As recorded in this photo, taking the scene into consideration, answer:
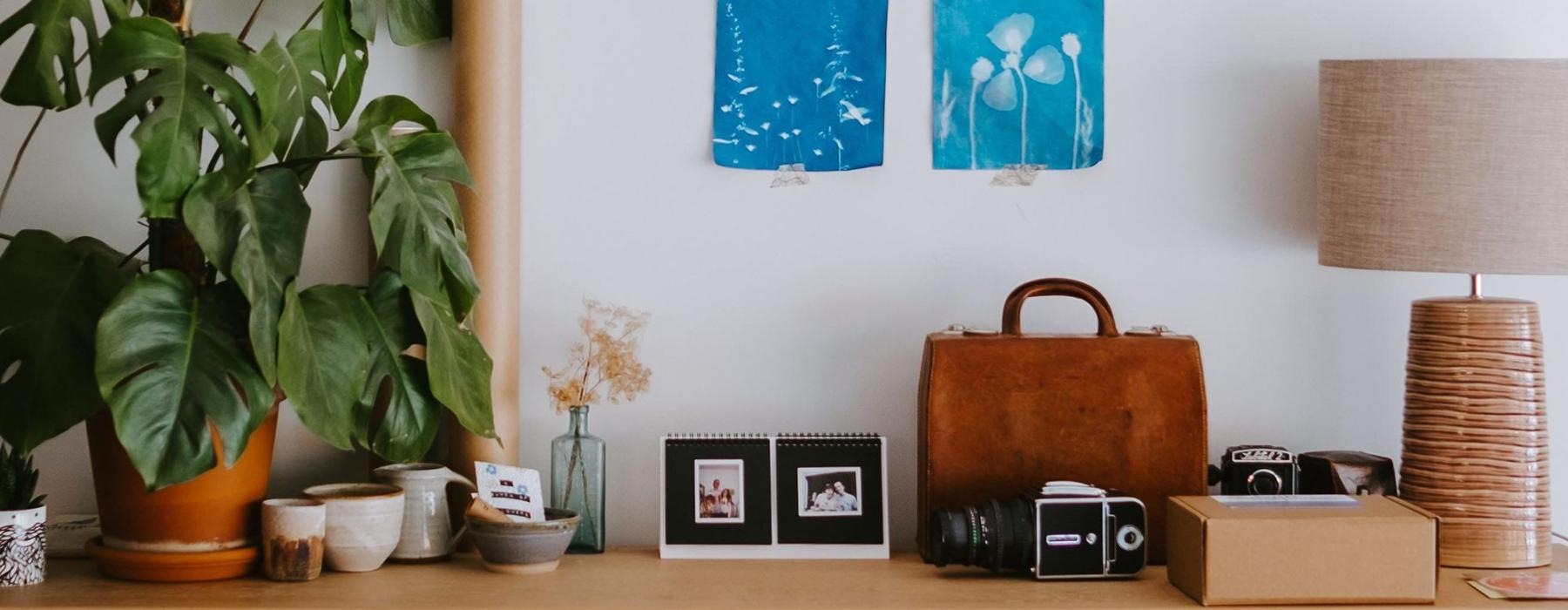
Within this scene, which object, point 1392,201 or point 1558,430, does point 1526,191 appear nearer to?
point 1392,201

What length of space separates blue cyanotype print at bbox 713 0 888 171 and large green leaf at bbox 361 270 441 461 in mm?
556

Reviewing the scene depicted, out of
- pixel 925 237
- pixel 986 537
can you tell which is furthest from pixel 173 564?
pixel 925 237

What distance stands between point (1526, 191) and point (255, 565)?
174 centimetres

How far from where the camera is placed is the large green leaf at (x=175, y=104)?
151cm

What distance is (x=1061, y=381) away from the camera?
1.90m

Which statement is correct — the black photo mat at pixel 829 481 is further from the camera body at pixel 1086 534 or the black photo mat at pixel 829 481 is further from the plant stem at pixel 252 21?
the plant stem at pixel 252 21

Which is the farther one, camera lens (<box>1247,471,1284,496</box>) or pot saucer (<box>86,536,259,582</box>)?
camera lens (<box>1247,471,1284,496</box>)

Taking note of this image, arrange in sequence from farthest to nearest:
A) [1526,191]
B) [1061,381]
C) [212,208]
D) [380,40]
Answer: [380,40]
[1061,381]
[1526,191]
[212,208]

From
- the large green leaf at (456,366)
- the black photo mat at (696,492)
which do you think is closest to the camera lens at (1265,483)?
the black photo mat at (696,492)

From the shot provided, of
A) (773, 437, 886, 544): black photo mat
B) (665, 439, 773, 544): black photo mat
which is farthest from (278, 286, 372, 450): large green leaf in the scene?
(773, 437, 886, 544): black photo mat

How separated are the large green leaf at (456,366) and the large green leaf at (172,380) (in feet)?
0.66

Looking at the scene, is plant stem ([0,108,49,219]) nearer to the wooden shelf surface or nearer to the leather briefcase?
the wooden shelf surface

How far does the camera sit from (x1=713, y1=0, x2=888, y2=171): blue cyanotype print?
2.07m

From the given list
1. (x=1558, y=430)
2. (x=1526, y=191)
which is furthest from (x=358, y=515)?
(x=1558, y=430)
